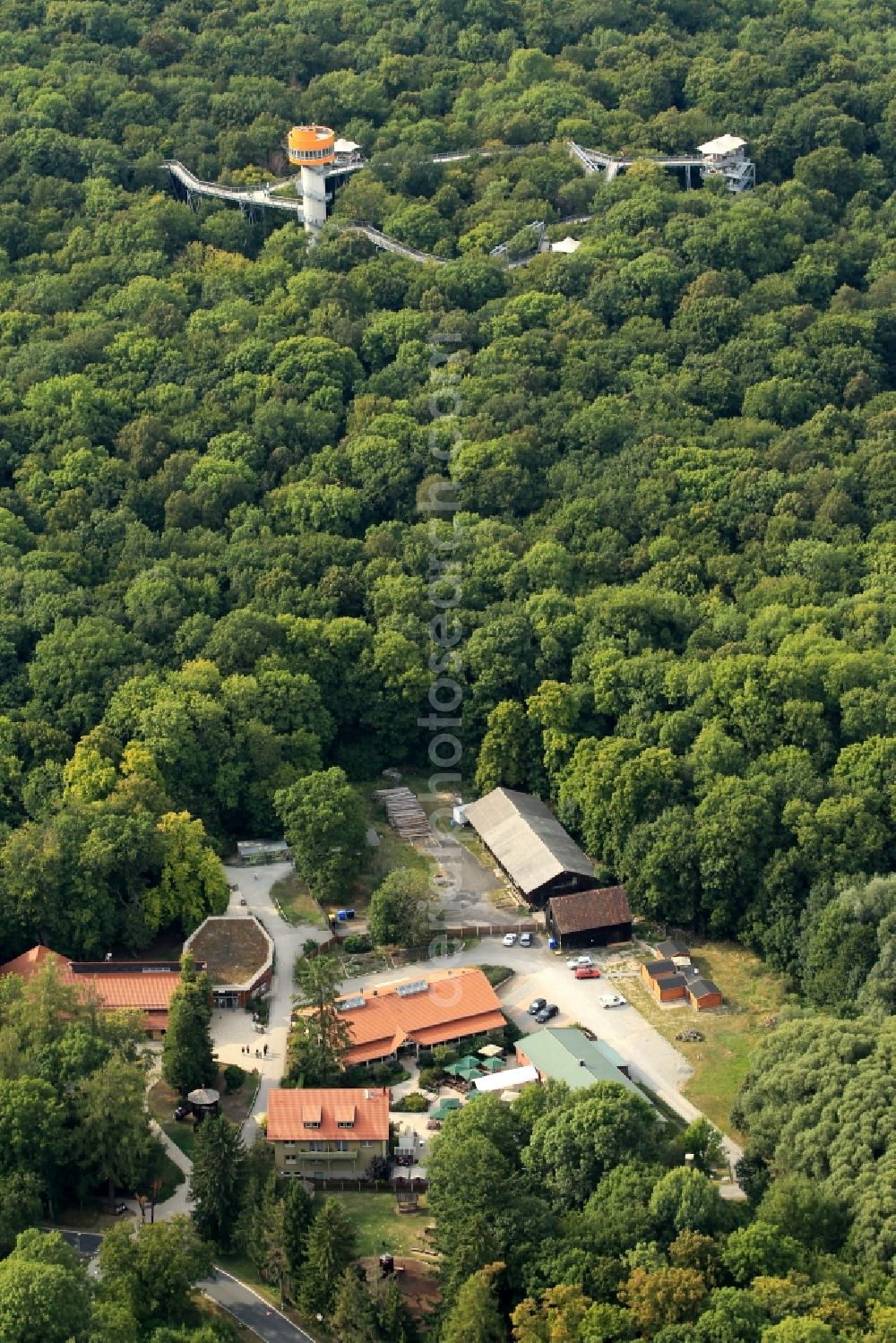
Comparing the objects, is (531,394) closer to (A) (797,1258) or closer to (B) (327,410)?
(B) (327,410)

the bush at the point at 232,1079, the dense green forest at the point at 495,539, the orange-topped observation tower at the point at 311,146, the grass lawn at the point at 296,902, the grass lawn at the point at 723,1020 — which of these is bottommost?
the grass lawn at the point at 723,1020

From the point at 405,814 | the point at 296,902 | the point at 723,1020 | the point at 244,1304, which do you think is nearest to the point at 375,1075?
the point at 296,902

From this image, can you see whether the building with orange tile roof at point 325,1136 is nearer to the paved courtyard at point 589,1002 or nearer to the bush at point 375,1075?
the bush at point 375,1075

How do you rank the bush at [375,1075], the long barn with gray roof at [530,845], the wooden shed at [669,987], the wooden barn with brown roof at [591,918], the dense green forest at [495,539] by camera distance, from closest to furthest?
the dense green forest at [495,539] < the bush at [375,1075] < the wooden shed at [669,987] < the wooden barn with brown roof at [591,918] < the long barn with gray roof at [530,845]

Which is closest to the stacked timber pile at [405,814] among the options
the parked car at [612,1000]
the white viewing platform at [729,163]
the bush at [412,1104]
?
the parked car at [612,1000]

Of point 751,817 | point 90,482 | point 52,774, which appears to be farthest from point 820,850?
point 90,482

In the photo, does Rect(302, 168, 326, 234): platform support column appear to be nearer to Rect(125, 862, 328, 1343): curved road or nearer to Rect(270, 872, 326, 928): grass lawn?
Rect(125, 862, 328, 1343): curved road

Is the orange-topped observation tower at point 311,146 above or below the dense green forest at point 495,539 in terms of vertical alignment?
above

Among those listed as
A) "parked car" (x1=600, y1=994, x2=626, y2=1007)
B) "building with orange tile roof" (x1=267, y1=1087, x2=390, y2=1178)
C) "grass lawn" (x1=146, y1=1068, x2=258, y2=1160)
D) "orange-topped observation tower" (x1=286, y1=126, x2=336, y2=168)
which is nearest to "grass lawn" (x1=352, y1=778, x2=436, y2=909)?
"parked car" (x1=600, y1=994, x2=626, y2=1007)
